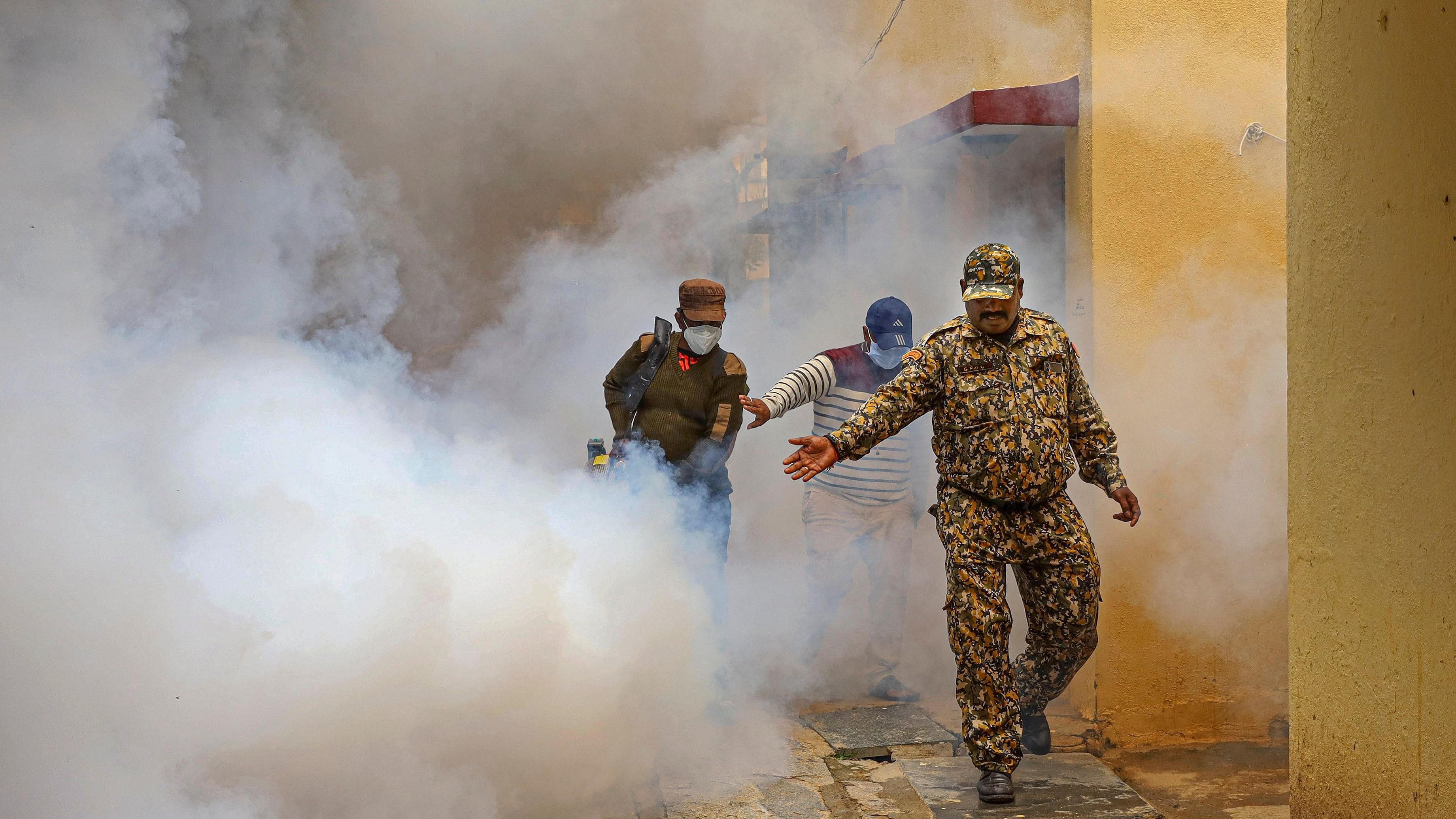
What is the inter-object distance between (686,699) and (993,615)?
4.24 feet

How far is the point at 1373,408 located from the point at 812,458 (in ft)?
5.71

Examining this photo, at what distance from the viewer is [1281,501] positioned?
15.5 ft

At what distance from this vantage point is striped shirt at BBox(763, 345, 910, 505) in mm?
5320

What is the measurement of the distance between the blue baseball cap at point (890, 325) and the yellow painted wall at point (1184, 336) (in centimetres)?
89

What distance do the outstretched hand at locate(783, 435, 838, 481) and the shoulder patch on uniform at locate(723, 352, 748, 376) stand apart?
1.44 meters

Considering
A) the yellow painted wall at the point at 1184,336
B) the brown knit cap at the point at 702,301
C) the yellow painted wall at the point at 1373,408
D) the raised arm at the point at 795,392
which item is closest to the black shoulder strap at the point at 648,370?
the brown knit cap at the point at 702,301

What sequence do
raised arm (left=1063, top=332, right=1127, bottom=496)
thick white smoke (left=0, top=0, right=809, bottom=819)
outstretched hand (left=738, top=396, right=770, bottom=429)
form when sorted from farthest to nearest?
outstretched hand (left=738, top=396, right=770, bottom=429)
raised arm (left=1063, top=332, right=1127, bottom=496)
thick white smoke (left=0, top=0, right=809, bottom=819)

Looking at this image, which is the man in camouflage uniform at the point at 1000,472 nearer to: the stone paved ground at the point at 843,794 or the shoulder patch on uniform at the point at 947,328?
the shoulder patch on uniform at the point at 947,328

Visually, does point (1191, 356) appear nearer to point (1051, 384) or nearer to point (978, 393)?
point (1051, 384)

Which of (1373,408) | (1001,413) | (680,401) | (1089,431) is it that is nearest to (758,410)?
(680,401)

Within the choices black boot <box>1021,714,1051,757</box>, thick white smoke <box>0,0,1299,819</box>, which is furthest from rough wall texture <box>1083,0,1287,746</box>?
thick white smoke <box>0,0,1299,819</box>

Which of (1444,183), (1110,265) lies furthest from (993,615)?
(1444,183)

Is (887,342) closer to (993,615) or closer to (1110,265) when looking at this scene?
(1110,265)

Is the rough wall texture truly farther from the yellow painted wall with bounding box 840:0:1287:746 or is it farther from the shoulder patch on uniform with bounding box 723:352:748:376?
the shoulder patch on uniform with bounding box 723:352:748:376
